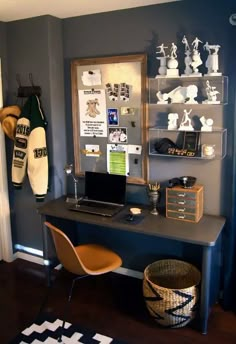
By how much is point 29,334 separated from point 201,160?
5.73 feet

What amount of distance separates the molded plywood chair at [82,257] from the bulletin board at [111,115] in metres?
0.67

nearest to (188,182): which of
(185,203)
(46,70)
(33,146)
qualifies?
(185,203)

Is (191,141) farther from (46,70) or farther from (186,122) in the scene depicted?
(46,70)

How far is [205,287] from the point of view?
2314 mm

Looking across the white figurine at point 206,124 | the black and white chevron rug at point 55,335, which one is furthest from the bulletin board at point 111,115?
the black and white chevron rug at point 55,335

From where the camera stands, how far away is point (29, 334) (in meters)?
2.41

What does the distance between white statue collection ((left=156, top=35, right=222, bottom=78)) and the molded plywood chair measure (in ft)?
4.43

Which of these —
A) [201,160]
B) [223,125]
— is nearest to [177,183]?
[201,160]

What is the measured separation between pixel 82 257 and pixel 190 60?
165cm

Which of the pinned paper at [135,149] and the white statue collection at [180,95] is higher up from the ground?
the white statue collection at [180,95]

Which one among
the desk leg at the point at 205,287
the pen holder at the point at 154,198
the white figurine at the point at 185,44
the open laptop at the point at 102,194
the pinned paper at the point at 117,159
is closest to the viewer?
the desk leg at the point at 205,287

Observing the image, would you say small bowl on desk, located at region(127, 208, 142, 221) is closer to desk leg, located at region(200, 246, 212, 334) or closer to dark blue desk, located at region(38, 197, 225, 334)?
dark blue desk, located at region(38, 197, 225, 334)

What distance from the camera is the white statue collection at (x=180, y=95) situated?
249cm

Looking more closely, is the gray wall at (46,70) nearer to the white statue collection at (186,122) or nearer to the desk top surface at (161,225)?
the desk top surface at (161,225)
